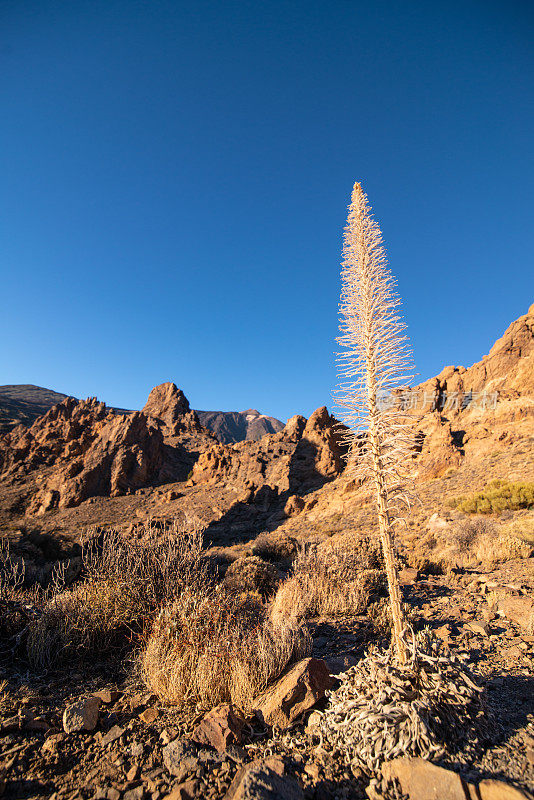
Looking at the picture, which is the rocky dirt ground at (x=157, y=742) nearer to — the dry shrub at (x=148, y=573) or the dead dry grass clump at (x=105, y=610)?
the dead dry grass clump at (x=105, y=610)

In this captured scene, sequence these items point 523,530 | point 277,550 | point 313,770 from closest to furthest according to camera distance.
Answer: point 313,770
point 523,530
point 277,550

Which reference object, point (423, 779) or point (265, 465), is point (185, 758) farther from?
point (265, 465)

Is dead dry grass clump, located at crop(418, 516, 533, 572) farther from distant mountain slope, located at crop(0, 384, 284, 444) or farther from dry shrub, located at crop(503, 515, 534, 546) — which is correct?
distant mountain slope, located at crop(0, 384, 284, 444)

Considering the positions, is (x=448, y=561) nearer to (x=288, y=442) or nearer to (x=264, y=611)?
(x=264, y=611)

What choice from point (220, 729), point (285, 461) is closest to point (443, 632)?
point (220, 729)

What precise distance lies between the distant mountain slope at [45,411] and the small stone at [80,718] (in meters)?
48.6

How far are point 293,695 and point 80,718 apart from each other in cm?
165

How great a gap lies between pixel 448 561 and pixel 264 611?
5.21 meters

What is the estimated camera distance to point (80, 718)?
105 inches

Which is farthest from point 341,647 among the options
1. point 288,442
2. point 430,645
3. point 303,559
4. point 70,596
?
point 288,442

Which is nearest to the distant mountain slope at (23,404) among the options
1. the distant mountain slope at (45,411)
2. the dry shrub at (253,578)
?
the distant mountain slope at (45,411)

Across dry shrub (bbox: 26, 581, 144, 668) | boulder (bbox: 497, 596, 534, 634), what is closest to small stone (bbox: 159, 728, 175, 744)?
dry shrub (bbox: 26, 581, 144, 668)

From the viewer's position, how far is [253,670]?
3.16 meters

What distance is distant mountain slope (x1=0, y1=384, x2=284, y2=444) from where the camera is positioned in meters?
53.7
